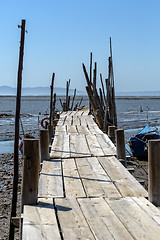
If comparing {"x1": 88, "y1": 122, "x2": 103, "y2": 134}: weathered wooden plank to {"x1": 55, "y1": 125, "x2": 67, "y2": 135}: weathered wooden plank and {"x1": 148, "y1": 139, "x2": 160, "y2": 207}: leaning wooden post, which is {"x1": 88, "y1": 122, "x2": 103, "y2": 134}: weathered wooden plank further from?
{"x1": 148, "y1": 139, "x2": 160, "y2": 207}: leaning wooden post

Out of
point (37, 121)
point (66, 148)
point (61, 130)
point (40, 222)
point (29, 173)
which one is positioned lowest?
point (40, 222)

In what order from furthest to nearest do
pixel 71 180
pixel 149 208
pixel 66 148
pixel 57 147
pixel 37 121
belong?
pixel 37 121, pixel 57 147, pixel 66 148, pixel 71 180, pixel 149 208

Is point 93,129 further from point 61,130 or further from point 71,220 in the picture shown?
point 71,220

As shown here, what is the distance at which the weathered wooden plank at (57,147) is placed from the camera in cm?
826

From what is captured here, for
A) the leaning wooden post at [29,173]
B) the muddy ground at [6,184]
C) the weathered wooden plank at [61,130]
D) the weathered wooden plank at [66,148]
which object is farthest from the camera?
the weathered wooden plank at [61,130]

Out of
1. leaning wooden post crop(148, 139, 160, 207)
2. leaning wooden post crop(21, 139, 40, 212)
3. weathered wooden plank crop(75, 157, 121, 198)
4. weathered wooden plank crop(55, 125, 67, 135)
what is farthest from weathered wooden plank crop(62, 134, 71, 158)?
leaning wooden post crop(148, 139, 160, 207)

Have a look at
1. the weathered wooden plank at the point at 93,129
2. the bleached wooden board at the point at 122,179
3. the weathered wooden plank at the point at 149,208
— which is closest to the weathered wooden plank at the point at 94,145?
the bleached wooden board at the point at 122,179

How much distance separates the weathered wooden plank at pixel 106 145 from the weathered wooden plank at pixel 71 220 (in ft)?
10.5

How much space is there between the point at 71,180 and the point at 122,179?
880 millimetres

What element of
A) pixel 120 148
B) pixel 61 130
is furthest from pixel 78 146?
pixel 61 130

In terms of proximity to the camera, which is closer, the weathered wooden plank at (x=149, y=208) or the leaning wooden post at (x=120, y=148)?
the weathered wooden plank at (x=149, y=208)

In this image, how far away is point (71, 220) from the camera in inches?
178

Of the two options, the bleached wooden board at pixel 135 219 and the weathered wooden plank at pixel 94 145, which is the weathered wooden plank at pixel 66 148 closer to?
the weathered wooden plank at pixel 94 145

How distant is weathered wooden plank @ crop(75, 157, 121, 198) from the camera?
5565mm
